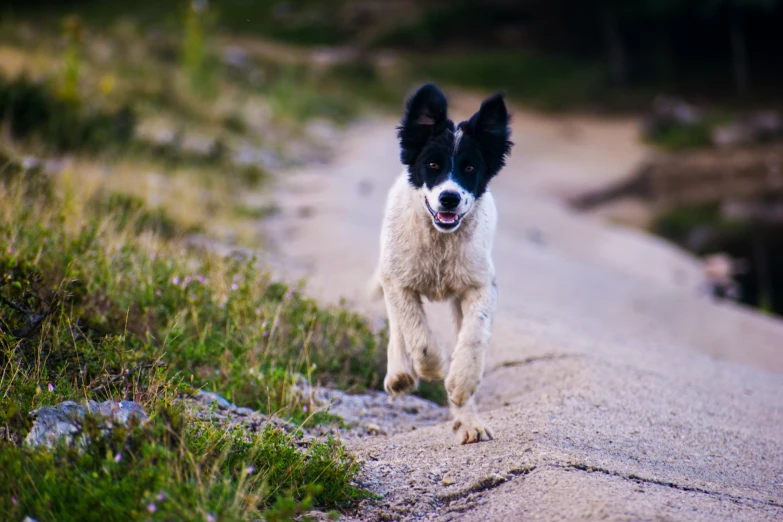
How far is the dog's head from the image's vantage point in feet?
15.1

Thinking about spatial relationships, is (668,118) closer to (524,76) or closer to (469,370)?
(524,76)

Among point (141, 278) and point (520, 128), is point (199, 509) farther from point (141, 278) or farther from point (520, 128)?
point (520, 128)

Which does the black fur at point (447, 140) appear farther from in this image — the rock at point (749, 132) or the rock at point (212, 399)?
the rock at point (749, 132)

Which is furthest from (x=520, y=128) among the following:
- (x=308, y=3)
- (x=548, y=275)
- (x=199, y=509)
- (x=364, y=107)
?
(x=308, y=3)

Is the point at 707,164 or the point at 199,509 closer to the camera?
the point at 199,509

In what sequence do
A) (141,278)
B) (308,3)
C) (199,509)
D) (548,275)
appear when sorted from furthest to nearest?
(308,3) → (548,275) → (141,278) → (199,509)

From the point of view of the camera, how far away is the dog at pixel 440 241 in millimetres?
4562

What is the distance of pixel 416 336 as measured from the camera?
468 centimetres

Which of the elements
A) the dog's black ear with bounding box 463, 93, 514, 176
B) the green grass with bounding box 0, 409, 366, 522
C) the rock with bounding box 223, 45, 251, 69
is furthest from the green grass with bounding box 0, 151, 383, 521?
the rock with bounding box 223, 45, 251, 69

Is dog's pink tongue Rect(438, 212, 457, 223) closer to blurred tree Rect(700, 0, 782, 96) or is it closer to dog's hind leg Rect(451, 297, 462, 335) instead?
dog's hind leg Rect(451, 297, 462, 335)

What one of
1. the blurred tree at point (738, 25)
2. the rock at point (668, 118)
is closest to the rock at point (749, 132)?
the rock at point (668, 118)

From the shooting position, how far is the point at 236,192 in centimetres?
1245

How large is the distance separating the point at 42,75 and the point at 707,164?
18.1 metres

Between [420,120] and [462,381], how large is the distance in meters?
1.67
